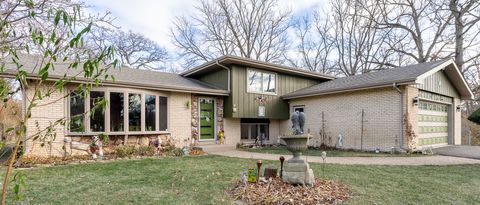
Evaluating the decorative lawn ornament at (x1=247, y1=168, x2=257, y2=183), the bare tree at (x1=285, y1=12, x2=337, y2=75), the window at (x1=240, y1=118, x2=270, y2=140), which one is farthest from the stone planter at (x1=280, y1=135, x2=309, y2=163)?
the bare tree at (x1=285, y1=12, x2=337, y2=75)

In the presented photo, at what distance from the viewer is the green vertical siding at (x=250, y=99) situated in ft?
37.9

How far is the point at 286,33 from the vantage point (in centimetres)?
2411

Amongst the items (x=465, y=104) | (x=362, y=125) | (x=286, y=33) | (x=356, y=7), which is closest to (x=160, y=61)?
(x=286, y=33)

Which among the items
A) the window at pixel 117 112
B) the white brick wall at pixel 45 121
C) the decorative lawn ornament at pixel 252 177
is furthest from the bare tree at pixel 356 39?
the white brick wall at pixel 45 121

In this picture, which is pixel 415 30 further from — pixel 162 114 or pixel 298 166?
pixel 298 166

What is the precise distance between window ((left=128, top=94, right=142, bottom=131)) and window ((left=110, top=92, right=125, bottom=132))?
0.81 feet

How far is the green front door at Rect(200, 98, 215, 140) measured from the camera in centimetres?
1148

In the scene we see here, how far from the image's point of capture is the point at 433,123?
37.1 feet

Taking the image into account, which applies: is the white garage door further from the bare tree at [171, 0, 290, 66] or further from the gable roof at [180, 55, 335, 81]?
the bare tree at [171, 0, 290, 66]

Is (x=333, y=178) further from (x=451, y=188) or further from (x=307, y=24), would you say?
(x=307, y=24)

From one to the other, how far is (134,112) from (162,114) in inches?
44.9

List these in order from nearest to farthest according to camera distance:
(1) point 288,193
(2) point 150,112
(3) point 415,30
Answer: (1) point 288,193 < (2) point 150,112 < (3) point 415,30

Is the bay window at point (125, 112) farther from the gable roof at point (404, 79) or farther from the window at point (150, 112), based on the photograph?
the gable roof at point (404, 79)

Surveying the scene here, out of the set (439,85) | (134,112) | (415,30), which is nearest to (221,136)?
(134,112)
